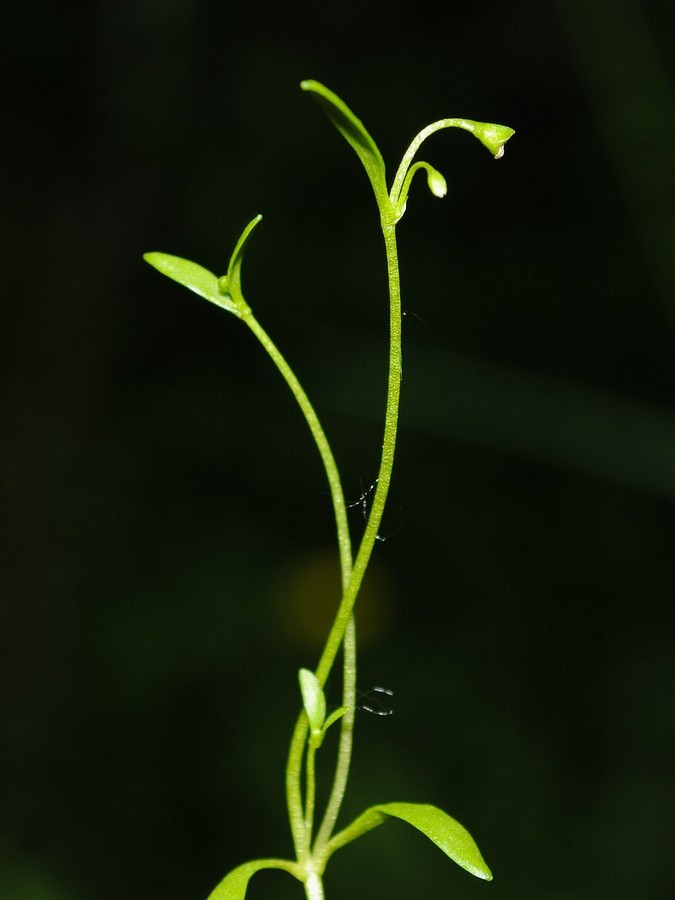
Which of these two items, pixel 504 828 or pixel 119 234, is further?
pixel 119 234

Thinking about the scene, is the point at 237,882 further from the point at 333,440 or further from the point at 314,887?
the point at 333,440

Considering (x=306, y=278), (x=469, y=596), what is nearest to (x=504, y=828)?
(x=469, y=596)

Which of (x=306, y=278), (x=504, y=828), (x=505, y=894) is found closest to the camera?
(x=505, y=894)

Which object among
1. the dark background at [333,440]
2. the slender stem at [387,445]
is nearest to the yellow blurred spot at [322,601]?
the dark background at [333,440]

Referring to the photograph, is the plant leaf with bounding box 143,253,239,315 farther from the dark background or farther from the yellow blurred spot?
the yellow blurred spot

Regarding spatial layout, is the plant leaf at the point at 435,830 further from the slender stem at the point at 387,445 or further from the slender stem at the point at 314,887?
the slender stem at the point at 387,445

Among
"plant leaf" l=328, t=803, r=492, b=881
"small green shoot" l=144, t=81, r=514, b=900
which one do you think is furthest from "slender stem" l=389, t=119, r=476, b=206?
"plant leaf" l=328, t=803, r=492, b=881

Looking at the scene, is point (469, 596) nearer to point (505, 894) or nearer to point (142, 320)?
point (505, 894)

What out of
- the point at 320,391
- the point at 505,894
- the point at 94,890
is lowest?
the point at 94,890
